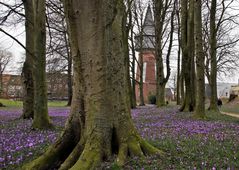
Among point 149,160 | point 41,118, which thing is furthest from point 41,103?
point 149,160

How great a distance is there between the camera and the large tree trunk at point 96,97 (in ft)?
18.1

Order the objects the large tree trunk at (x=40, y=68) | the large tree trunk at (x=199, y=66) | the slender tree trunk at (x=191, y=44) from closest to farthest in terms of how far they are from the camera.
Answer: the large tree trunk at (x=40, y=68)
the large tree trunk at (x=199, y=66)
the slender tree trunk at (x=191, y=44)

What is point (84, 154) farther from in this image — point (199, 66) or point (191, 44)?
point (191, 44)

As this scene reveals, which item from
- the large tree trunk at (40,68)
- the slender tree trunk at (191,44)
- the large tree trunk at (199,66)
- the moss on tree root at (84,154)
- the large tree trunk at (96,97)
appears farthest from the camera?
the slender tree trunk at (191,44)

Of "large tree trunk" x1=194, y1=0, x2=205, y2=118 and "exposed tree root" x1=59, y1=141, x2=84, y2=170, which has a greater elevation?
"large tree trunk" x1=194, y1=0, x2=205, y2=118

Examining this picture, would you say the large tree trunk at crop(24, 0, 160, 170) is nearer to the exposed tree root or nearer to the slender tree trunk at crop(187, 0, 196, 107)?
the exposed tree root

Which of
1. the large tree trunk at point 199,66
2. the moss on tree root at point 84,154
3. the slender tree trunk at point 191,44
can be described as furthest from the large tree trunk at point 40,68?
the slender tree trunk at point 191,44

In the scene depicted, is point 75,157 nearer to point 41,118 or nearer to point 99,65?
point 99,65

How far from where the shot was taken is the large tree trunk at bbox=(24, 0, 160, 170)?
18.1ft

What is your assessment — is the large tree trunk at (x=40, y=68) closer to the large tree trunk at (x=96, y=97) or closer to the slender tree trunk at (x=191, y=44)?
the large tree trunk at (x=96, y=97)

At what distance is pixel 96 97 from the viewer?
556 cm

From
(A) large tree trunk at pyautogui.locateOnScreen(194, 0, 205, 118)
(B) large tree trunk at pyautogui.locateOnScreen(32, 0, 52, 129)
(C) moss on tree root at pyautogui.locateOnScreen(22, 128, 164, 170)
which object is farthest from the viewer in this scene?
(A) large tree trunk at pyautogui.locateOnScreen(194, 0, 205, 118)

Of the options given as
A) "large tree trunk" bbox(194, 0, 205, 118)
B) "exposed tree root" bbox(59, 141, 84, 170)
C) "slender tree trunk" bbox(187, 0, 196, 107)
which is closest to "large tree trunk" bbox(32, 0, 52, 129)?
"exposed tree root" bbox(59, 141, 84, 170)

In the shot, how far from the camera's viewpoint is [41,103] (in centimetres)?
1165
